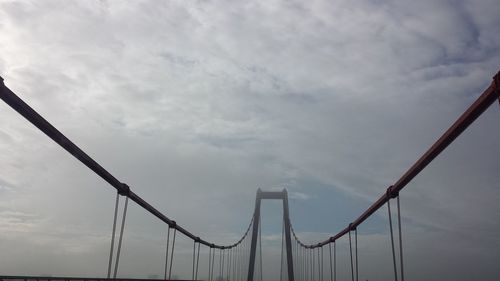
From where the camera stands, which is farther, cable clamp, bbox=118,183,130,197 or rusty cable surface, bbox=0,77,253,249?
cable clamp, bbox=118,183,130,197

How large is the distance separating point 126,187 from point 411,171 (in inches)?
233

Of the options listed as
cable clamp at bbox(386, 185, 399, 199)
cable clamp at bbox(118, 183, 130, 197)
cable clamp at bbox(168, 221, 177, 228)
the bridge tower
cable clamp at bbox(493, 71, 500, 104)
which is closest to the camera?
cable clamp at bbox(493, 71, 500, 104)

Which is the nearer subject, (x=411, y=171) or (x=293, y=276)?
(x=411, y=171)

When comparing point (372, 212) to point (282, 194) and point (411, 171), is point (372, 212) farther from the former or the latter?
point (282, 194)

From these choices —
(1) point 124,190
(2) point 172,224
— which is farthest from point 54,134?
(2) point 172,224

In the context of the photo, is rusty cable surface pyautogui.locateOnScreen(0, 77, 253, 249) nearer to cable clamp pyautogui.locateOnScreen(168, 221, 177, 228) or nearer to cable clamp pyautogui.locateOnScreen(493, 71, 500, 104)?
cable clamp pyautogui.locateOnScreen(168, 221, 177, 228)

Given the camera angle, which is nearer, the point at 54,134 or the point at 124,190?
the point at 54,134

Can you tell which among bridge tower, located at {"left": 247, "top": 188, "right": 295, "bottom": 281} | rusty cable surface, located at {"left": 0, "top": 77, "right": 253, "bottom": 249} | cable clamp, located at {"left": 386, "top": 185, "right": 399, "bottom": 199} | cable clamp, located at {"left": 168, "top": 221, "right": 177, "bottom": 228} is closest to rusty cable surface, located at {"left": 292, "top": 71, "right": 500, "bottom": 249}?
cable clamp, located at {"left": 386, "top": 185, "right": 399, "bottom": 199}

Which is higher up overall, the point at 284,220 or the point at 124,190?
the point at 284,220

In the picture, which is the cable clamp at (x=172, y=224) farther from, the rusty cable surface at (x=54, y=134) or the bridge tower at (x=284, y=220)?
the bridge tower at (x=284, y=220)

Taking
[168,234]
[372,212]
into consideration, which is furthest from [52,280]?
[372,212]

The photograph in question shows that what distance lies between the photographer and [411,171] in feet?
30.9

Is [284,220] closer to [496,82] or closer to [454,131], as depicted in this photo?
[454,131]

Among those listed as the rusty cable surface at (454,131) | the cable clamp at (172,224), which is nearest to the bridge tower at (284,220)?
the cable clamp at (172,224)
